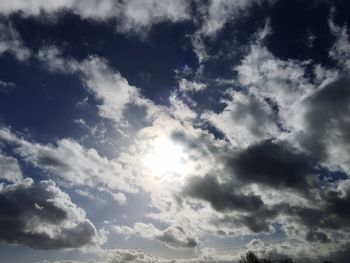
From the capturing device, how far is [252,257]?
468ft

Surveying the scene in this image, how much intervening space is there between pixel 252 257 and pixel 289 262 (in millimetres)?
24495

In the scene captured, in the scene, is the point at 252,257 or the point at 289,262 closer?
the point at 252,257

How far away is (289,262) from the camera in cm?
15188
